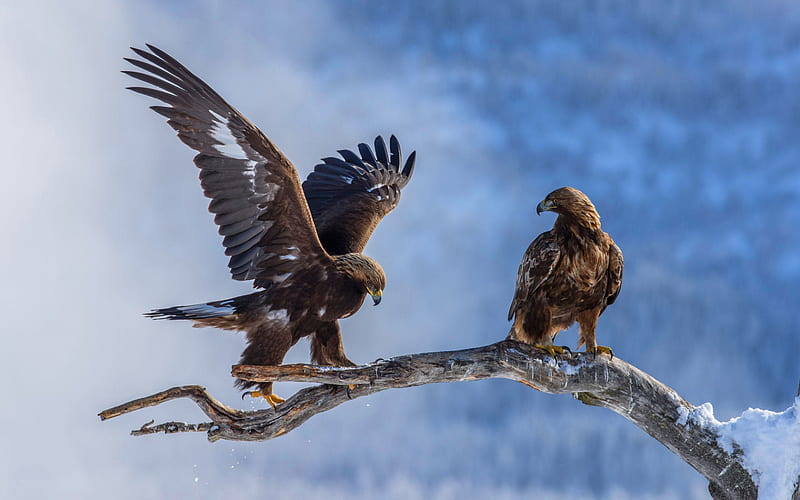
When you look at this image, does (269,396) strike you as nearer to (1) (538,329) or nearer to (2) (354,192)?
(1) (538,329)

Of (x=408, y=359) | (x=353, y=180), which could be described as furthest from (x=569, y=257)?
(x=353, y=180)

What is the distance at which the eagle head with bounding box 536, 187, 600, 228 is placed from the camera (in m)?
5.45

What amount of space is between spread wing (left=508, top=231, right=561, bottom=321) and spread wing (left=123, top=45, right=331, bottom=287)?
1.69m

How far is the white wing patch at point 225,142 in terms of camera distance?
19.6 feet

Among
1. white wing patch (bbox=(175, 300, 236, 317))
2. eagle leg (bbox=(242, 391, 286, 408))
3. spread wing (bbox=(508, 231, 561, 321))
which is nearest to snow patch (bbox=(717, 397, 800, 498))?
spread wing (bbox=(508, 231, 561, 321))

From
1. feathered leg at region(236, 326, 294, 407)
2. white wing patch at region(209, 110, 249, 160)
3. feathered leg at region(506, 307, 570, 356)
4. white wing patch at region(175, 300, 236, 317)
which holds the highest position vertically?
white wing patch at region(209, 110, 249, 160)

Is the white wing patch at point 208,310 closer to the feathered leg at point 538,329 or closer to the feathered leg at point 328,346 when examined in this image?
the feathered leg at point 328,346

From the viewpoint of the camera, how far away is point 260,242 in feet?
20.5

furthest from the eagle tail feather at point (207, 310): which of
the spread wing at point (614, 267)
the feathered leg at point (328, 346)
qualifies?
the spread wing at point (614, 267)

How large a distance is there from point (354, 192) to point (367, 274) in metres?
2.86

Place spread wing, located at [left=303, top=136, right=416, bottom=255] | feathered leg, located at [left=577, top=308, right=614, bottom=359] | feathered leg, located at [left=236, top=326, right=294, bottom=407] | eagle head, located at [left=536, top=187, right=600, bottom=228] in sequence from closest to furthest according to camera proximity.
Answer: eagle head, located at [left=536, top=187, right=600, bottom=228] → feathered leg, located at [left=577, top=308, right=614, bottom=359] → feathered leg, located at [left=236, top=326, right=294, bottom=407] → spread wing, located at [left=303, top=136, right=416, bottom=255]

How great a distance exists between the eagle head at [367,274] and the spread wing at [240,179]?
0.75ft

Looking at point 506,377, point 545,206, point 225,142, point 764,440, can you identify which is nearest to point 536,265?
point 545,206

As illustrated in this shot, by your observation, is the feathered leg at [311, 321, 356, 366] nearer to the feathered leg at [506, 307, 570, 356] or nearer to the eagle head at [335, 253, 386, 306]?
the eagle head at [335, 253, 386, 306]
